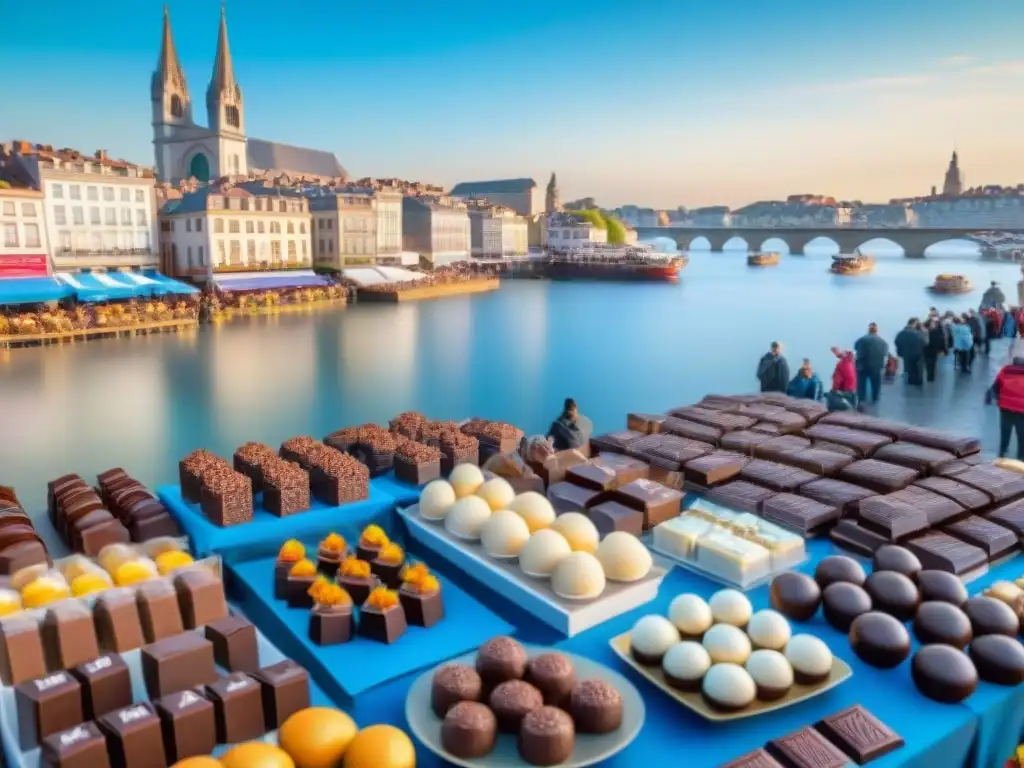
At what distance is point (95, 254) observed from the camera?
25.8m

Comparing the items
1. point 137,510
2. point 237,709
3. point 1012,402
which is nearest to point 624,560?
point 237,709

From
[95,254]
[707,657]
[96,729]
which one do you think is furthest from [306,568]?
[95,254]

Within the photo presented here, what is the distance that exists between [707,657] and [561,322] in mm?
23471

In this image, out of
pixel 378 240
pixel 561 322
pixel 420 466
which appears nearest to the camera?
pixel 420 466

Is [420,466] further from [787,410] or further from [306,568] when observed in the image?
[787,410]

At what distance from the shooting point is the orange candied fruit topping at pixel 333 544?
3029 millimetres

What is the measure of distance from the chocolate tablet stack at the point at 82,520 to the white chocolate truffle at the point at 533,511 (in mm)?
1637

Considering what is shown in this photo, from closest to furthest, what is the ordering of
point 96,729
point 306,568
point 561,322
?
point 96,729
point 306,568
point 561,322

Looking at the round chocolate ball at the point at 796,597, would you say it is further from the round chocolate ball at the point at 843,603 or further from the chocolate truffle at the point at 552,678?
the chocolate truffle at the point at 552,678

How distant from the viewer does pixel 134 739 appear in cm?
186

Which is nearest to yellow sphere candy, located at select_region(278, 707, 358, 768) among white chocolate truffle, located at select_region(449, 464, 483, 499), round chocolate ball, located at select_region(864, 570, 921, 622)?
white chocolate truffle, located at select_region(449, 464, 483, 499)

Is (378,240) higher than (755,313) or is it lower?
higher

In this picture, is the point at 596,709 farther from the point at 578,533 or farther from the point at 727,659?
the point at 578,533

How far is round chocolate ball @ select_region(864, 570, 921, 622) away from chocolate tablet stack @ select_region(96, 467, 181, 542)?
2.78 meters
